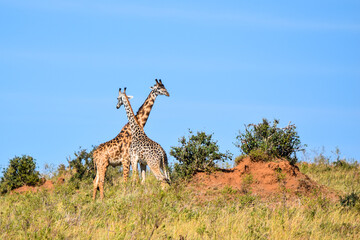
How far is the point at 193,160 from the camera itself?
65.0 ft

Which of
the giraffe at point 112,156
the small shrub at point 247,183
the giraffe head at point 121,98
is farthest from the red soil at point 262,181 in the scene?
the giraffe head at point 121,98

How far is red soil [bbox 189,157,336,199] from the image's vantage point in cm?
1833

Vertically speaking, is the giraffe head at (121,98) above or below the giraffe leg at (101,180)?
above

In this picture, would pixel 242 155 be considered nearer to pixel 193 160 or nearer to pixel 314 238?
pixel 193 160

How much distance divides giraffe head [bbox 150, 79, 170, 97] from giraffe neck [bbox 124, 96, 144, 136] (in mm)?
1277

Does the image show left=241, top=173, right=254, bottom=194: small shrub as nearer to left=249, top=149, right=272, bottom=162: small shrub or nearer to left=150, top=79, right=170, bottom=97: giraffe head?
left=249, top=149, right=272, bottom=162: small shrub

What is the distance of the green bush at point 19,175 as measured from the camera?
2389cm

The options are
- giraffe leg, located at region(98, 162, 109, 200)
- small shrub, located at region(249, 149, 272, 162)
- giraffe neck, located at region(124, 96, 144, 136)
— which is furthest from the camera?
giraffe neck, located at region(124, 96, 144, 136)

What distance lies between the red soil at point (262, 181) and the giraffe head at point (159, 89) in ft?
14.9

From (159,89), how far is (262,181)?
640cm

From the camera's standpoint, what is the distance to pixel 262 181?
740 inches

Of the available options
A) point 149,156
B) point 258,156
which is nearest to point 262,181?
point 258,156

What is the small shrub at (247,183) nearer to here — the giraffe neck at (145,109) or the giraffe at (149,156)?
the giraffe at (149,156)

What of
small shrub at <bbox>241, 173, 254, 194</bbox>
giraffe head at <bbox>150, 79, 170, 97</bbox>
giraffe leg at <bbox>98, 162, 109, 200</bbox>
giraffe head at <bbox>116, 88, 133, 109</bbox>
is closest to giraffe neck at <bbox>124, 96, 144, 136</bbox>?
giraffe head at <bbox>116, 88, 133, 109</bbox>
